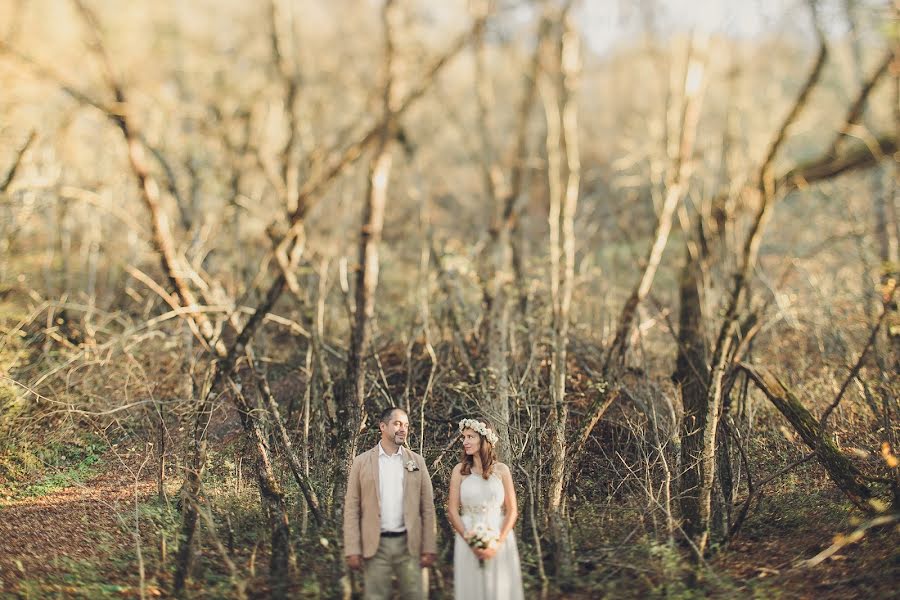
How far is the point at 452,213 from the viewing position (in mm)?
19234

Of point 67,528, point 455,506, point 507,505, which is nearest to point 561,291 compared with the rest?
point 507,505

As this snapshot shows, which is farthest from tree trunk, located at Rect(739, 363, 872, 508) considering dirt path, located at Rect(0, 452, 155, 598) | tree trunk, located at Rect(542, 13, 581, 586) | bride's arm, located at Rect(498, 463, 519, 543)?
dirt path, located at Rect(0, 452, 155, 598)

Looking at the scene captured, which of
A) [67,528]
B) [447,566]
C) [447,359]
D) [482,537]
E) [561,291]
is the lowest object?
[447,566]

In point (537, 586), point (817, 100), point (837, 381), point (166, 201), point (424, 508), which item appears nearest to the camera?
point (424, 508)

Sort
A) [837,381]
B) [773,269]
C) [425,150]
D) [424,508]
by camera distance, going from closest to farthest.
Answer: [424,508]
[837,381]
[773,269]
[425,150]

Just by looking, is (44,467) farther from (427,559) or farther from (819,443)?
(819,443)

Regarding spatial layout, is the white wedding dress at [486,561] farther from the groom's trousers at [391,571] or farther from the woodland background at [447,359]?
the woodland background at [447,359]

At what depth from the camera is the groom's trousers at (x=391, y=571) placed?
4223 mm

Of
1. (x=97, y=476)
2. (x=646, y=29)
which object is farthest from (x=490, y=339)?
(x=646, y=29)

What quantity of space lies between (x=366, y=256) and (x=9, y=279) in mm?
8028

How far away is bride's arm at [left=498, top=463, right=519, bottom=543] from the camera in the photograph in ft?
13.8

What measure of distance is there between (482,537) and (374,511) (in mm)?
703

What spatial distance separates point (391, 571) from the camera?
4281 mm

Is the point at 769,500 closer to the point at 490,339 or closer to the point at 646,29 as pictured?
the point at 490,339
